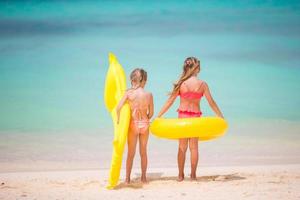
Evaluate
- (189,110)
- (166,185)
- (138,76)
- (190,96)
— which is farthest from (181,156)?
(138,76)

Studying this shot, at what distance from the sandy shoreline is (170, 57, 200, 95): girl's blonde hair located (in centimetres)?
152

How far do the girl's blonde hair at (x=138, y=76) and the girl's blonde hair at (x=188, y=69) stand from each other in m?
0.58

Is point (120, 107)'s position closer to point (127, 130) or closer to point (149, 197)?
point (127, 130)

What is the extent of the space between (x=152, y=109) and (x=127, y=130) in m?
0.51

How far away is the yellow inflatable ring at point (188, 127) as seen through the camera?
26.1ft

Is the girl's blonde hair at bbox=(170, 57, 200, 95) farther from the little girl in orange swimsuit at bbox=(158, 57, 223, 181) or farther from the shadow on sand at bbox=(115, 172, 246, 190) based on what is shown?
the shadow on sand at bbox=(115, 172, 246, 190)

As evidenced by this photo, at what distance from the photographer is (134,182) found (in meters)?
8.32

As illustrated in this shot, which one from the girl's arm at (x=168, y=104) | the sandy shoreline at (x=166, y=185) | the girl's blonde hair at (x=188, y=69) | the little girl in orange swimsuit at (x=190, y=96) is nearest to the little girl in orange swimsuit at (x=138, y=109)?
the girl's arm at (x=168, y=104)

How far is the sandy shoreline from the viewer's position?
7.07 m

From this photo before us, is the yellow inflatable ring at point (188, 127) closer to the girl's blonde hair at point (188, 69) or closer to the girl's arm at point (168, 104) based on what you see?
the girl's arm at point (168, 104)

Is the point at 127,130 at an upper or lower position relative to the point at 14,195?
upper

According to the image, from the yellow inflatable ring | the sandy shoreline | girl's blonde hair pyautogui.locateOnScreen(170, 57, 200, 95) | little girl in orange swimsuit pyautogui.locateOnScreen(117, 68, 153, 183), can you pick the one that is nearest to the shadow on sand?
the sandy shoreline

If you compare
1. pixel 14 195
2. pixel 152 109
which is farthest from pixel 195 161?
pixel 14 195

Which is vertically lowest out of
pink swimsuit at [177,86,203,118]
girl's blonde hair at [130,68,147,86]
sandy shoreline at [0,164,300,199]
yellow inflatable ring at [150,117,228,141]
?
sandy shoreline at [0,164,300,199]
